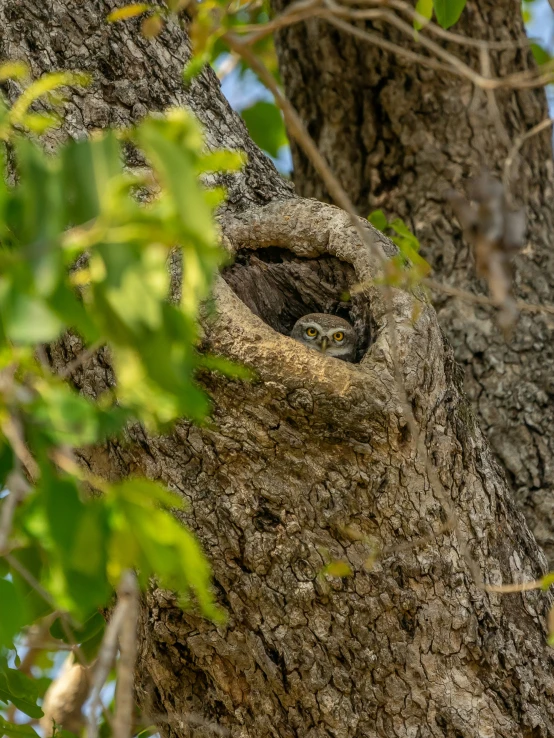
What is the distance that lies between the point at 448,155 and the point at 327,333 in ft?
3.87

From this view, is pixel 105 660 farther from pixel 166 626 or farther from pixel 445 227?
pixel 445 227

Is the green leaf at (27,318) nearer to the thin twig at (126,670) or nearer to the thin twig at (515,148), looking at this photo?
the thin twig at (126,670)

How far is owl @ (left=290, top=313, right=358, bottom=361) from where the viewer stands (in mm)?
4340

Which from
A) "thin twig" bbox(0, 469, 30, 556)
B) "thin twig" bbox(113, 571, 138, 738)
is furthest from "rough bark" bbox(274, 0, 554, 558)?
"thin twig" bbox(0, 469, 30, 556)

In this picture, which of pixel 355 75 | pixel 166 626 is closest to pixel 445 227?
pixel 355 75

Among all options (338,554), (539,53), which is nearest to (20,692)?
(338,554)

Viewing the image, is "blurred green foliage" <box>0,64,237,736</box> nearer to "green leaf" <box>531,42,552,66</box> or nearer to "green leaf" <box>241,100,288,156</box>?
"green leaf" <box>241,100,288,156</box>

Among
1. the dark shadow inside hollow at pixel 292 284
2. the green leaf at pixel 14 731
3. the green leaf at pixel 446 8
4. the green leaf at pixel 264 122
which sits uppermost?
the green leaf at pixel 264 122

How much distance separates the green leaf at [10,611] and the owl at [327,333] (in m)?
2.66

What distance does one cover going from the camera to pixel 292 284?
160 inches

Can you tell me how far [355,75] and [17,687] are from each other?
11.7 feet

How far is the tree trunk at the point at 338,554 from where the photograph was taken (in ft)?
9.47

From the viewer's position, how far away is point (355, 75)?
16.4ft

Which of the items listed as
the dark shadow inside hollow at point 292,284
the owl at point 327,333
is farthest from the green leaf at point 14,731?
the owl at point 327,333
